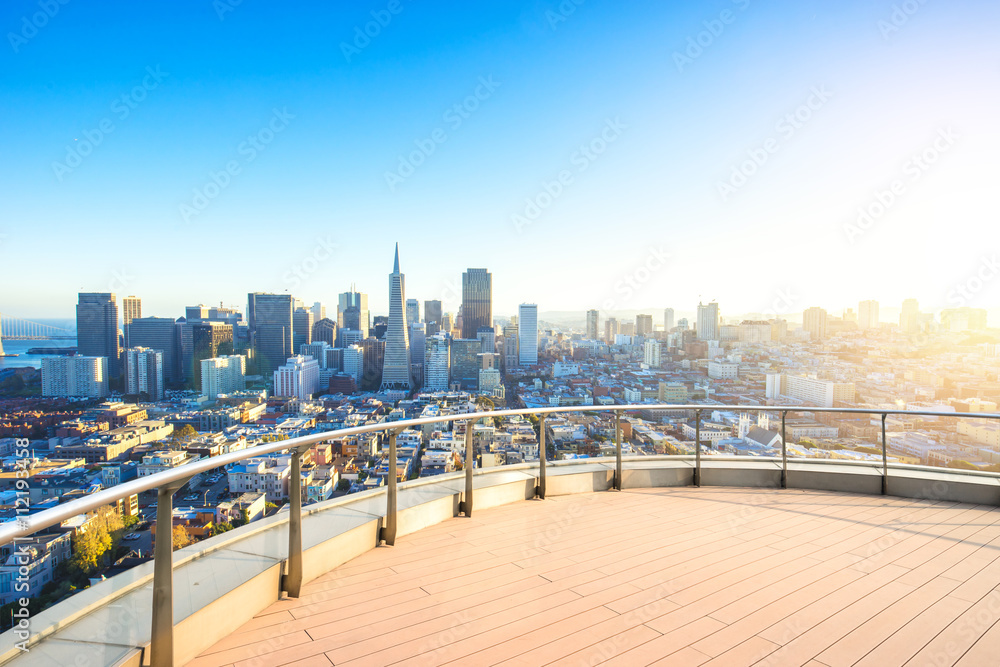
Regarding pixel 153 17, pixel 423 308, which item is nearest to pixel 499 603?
pixel 153 17

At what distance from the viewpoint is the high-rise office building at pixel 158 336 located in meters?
34.2

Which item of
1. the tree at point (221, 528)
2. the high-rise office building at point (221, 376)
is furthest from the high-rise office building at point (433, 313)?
the tree at point (221, 528)

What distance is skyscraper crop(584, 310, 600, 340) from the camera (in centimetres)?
3303

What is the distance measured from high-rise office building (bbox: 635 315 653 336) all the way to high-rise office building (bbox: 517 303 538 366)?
11772 millimetres

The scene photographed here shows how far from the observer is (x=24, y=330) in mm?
21547

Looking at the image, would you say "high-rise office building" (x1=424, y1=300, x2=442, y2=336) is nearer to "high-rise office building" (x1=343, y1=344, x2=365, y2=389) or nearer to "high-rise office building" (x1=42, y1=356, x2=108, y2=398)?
"high-rise office building" (x1=343, y1=344, x2=365, y2=389)

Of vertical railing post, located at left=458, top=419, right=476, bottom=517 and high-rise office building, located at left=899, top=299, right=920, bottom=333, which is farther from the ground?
high-rise office building, located at left=899, top=299, right=920, bottom=333

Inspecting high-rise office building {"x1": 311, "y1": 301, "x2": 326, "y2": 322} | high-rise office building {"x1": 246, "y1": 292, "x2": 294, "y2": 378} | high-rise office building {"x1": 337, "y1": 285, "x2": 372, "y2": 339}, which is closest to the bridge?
high-rise office building {"x1": 246, "y1": 292, "x2": 294, "y2": 378}

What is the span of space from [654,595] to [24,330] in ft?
99.0

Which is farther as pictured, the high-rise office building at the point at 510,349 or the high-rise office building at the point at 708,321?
the high-rise office building at the point at 510,349

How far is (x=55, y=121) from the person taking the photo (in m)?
18.7

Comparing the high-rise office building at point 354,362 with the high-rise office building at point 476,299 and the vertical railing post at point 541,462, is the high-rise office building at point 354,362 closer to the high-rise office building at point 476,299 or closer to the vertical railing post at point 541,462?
the high-rise office building at point 476,299

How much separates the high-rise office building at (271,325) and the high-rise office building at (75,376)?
1957cm

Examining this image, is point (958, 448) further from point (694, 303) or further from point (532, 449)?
point (694, 303)
